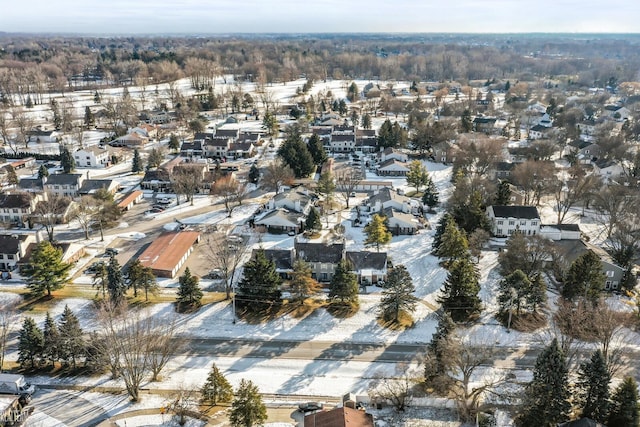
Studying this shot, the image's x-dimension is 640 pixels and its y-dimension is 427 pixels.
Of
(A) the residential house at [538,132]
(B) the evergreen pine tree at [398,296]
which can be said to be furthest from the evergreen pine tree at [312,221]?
(A) the residential house at [538,132]

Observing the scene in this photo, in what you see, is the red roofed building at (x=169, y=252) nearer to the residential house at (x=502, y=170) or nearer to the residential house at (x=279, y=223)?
the residential house at (x=279, y=223)

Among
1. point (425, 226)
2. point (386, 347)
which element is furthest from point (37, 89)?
point (386, 347)

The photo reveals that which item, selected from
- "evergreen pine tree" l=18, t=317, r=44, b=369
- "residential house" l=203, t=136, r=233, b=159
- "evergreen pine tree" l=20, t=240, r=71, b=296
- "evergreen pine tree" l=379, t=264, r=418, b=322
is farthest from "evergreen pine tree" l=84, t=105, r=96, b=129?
"evergreen pine tree" l=379, t=264, r=418, b=322

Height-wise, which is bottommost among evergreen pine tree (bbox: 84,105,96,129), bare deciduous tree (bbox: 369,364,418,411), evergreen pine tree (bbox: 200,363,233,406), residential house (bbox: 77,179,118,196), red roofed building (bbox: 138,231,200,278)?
bare deciduous tree (bbox: 369,364,418,411)

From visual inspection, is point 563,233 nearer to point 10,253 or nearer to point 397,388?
point 397,388

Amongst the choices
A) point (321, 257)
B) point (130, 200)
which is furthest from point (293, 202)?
point (130, 200)

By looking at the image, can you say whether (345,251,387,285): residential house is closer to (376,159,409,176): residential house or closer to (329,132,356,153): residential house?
(376,159,409,176): residential house

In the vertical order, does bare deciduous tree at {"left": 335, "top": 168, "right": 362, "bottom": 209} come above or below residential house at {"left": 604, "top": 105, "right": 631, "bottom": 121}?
below
